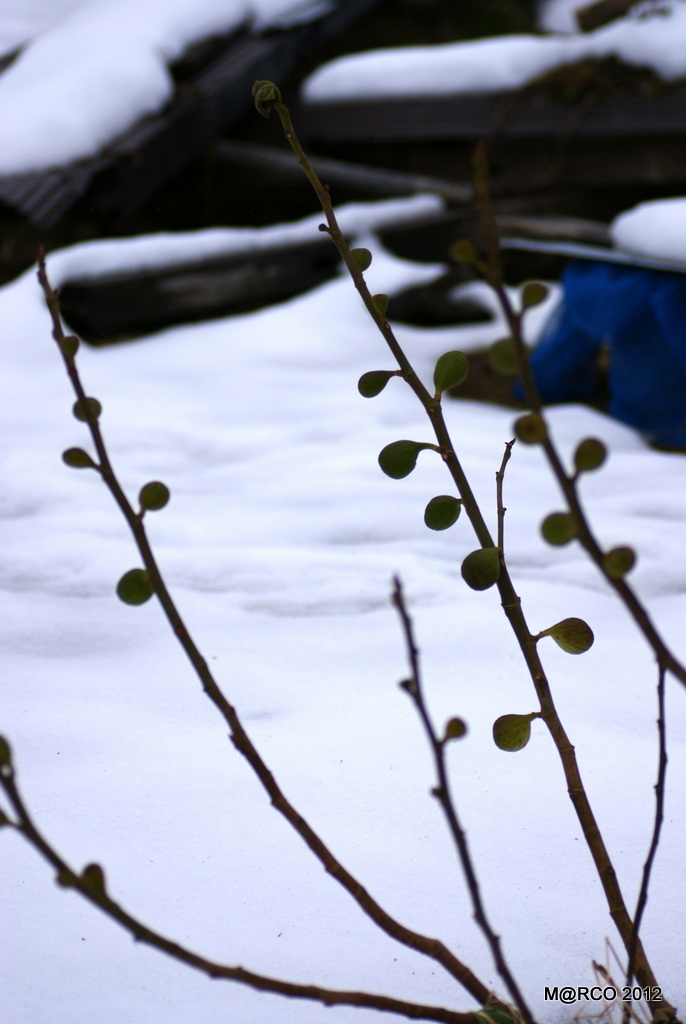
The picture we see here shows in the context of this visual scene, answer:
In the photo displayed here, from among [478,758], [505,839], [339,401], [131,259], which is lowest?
[505,839]

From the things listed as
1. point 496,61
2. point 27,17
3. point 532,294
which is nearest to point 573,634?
point 532,294

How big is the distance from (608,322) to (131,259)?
5.72ft

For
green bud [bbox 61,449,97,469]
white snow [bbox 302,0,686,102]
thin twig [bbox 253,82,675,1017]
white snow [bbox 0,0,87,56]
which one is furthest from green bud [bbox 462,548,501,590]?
white snow [bbox 0,0,87,56]

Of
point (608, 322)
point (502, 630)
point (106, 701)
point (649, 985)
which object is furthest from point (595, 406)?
point (649, 985)

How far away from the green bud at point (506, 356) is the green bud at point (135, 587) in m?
0.26

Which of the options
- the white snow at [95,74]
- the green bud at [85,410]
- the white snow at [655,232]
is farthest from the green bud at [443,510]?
the white snow at [95,74]

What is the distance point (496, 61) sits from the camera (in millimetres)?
3967

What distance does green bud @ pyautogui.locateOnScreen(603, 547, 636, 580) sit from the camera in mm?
429

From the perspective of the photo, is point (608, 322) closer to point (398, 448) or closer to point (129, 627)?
point (129, 627)

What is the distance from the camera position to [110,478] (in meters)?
0.57

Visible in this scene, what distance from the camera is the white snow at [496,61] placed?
363 centimetres

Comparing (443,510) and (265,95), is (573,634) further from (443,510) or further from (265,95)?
(265,95)

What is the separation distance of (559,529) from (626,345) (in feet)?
8.83

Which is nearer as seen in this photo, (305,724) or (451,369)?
(451,369)
